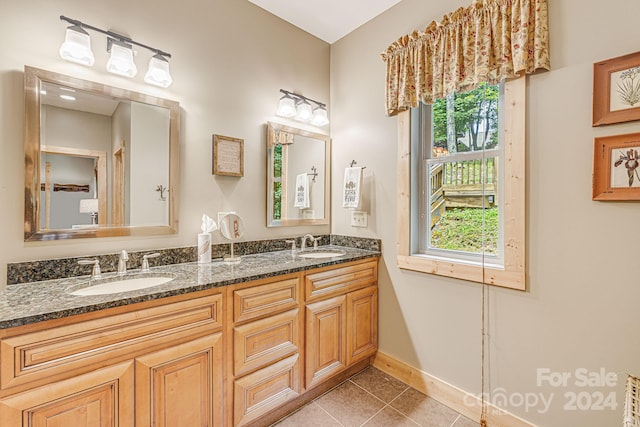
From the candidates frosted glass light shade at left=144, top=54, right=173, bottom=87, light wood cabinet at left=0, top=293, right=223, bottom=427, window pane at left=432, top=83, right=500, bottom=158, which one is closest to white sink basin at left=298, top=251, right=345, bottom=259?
light wood cabinet at left=0, top=293, right=223, bottom=427

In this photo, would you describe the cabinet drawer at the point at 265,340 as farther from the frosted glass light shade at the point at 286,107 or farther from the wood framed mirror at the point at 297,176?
the frosted glass light shade at the point at 286,107

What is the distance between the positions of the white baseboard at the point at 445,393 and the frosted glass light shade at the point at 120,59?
254 centimetres

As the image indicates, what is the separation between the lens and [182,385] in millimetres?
1304

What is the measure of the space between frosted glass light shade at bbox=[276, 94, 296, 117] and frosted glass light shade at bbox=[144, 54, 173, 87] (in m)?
0.82

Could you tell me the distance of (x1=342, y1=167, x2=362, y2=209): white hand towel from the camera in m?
2.35

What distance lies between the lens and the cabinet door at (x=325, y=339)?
5.99ft

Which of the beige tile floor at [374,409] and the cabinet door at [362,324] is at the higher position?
the cabinet door at [362,324]

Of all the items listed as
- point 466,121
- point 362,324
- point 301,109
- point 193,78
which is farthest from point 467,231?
point 193,78

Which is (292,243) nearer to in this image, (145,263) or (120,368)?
(145,263)

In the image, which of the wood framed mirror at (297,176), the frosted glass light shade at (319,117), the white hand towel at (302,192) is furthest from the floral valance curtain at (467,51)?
the white hand towel at (302,192)

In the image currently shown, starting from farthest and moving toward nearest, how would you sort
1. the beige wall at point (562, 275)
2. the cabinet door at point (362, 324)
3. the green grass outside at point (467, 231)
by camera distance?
the cabinet door at point (362, 324)
the green grass outside at point (467, 231)
the beige wall at point (562, 275)

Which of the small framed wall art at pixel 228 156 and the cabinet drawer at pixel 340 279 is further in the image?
the small framed wall art at pixel 228 156

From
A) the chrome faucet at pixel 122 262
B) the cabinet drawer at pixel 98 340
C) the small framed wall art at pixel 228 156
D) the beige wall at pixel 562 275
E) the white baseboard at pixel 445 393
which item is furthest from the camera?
the small framed wall art at pixel 228 156

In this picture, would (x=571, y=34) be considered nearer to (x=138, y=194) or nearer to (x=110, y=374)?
(x=138, y=194)
